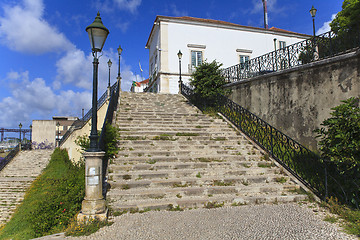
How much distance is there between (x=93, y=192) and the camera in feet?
15.7

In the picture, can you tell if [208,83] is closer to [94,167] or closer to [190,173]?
[190,173]

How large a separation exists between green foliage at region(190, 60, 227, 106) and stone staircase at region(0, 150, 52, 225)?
12.3 metres

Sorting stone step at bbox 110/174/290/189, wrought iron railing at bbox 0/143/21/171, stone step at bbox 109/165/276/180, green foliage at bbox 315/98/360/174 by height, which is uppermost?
green foliage at bbox 315/98/360/174

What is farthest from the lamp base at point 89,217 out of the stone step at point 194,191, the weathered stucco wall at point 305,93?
the weathered stucco wall at point 305,93

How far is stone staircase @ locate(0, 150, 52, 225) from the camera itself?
14.3m

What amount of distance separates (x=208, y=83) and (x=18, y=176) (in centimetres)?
1788

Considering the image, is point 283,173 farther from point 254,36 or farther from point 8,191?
point 254,36

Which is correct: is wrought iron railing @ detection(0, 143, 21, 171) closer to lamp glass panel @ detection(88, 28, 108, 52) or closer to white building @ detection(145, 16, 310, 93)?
white building @ detection(145, 16, 310, 93)

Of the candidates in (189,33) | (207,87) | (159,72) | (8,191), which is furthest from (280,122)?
(8,191)

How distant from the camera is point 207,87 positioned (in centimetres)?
1389

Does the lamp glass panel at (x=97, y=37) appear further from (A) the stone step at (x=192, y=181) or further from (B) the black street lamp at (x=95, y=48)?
(A) the stone step at (x=192, y=181)

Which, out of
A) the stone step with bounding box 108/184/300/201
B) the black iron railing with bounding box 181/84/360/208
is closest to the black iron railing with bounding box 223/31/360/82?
the black iron railing with bounding box 181/84/360/208

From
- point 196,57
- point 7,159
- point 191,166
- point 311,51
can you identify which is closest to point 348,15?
point 311,51

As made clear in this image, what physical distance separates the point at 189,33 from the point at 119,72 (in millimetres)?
9268
